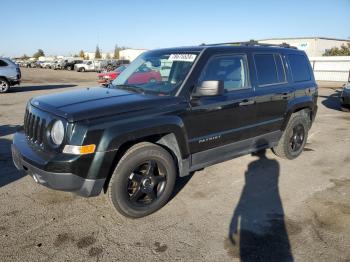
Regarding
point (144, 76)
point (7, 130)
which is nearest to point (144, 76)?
point (144, 76)

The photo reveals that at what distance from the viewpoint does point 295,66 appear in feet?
19.1

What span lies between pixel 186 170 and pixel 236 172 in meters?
1.39

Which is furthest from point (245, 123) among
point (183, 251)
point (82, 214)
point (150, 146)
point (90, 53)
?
point (90, 53)

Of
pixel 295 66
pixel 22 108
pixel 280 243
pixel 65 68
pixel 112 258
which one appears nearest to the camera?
pixel 112 258

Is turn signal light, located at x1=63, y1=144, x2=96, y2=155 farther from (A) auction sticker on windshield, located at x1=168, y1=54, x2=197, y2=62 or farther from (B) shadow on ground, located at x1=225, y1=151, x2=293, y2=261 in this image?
(A) auction sticker on windshield, located at x1=168, y1=54, x2=197, y2=62

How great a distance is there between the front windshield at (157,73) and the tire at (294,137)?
2.44m

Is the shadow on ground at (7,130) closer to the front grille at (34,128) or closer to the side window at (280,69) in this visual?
the front grille at (34,128)

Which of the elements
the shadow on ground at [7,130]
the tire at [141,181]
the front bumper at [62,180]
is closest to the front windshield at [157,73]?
the tire at [141,181]

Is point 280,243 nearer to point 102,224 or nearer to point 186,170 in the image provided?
point 186,170

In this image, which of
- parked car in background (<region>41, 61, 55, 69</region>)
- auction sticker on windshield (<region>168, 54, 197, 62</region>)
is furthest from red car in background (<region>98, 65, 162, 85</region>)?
parked car in background (<region>41, 61, 55, 69</region>)

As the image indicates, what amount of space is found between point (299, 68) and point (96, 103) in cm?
388

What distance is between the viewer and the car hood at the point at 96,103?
11.2 feet

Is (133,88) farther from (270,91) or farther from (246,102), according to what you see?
(270,91)

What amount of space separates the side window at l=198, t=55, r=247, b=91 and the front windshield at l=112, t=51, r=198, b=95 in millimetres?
242
